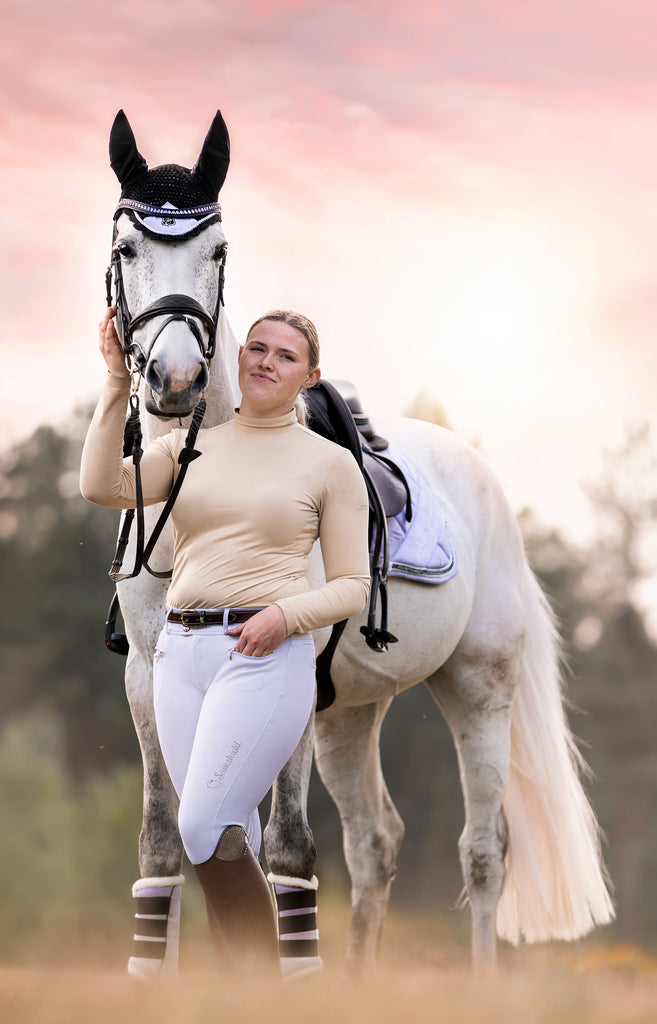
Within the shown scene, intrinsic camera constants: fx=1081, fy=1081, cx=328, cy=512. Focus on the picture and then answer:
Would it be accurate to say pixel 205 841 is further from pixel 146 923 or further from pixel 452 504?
pixel 452 504

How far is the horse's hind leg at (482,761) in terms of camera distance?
192 inches

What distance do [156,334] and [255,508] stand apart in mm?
543

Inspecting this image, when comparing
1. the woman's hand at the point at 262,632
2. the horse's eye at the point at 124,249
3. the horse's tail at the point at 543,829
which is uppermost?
the horse's eye at the point at 124,249

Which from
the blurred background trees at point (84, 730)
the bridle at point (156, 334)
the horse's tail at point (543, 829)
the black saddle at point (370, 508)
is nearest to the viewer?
the bridle at point (156, 334)

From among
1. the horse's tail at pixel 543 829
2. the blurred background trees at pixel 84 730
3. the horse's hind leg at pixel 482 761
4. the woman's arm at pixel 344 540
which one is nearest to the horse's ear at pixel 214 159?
the woman's arm at pixel 344 540

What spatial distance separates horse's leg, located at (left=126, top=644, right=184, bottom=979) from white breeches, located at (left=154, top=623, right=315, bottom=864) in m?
0.70

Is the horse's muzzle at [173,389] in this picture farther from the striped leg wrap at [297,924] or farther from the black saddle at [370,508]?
the striped leg wrap at [297,924]

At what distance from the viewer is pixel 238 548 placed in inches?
107

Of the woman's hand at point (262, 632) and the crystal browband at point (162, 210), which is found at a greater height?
the crystal browband at point (162, 210)

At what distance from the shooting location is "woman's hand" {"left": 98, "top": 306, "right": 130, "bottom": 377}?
9.09ft

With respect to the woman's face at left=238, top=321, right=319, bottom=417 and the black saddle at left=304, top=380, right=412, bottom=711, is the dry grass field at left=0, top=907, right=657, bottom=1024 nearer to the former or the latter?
the black saddle at left=304, top=380, right=412, bottom=711

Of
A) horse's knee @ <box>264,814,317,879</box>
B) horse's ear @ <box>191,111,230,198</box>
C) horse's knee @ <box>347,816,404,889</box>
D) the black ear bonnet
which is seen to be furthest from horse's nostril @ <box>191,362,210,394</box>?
horse's knee @ <box>347,816,404,889</box>

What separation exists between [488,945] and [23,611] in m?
15.0

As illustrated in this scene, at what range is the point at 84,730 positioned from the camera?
18000 mm
